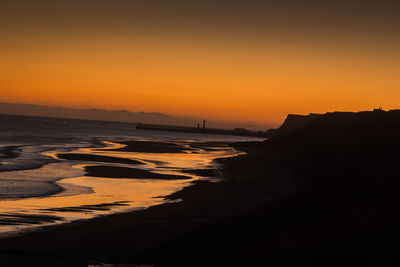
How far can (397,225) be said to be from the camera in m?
12.3

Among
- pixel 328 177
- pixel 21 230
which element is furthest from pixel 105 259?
pixel 328 177

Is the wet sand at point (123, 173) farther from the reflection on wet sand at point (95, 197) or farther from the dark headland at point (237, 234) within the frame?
the dark headland at point (237, 234)

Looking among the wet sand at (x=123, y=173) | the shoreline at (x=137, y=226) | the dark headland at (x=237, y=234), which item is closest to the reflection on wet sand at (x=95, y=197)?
the wet sand at (x=123, y=173)

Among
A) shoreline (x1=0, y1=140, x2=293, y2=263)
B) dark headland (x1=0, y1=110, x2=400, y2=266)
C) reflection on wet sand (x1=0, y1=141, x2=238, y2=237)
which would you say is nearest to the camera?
dark headland (x1=0, y1=110, x2=400, y2=266)

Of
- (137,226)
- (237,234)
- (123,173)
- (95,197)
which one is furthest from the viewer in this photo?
(123,173)

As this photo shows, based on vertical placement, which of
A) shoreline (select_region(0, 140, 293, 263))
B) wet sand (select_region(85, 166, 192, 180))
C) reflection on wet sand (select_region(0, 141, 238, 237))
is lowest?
wet sand (select_region(85, 166, 192, 180))

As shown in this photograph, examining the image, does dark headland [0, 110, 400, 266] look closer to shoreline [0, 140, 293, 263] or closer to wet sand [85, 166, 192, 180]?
A: shoreline [0, 140, 293, 263]

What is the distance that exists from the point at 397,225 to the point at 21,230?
10.9 m

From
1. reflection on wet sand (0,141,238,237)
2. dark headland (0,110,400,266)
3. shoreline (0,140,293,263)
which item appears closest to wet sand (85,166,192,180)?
reflection on wet sand (0,141,238,237)

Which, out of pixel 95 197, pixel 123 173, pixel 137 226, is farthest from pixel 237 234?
pixel 123 173

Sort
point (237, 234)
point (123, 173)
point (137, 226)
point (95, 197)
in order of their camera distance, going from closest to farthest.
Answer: point (237, 234), point (137, 226), point (95, 197), point (123, 173)

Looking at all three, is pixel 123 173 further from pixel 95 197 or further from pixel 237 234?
pixel 237 234

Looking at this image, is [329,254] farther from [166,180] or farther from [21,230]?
[166,180]

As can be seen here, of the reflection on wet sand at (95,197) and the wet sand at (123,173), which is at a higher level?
the reflection on wet sand at (95,197)
